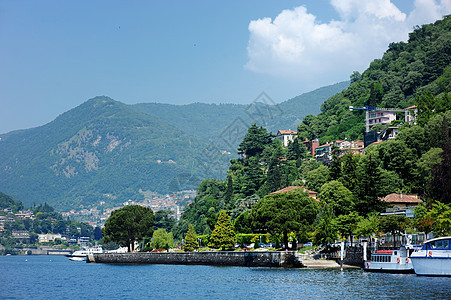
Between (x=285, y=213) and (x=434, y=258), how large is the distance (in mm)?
25804

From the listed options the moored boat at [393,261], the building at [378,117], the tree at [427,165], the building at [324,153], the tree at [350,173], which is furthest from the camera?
the building at [324,153]

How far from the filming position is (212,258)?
88250 mm

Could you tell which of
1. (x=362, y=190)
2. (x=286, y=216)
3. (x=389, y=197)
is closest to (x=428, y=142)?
(x=389, y=197)

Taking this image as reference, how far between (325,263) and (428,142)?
116ft

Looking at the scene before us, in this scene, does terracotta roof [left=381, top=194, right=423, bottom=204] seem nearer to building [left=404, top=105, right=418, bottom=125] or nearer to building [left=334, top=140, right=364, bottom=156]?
building [left=404, top=105, right=418, bottom=125]

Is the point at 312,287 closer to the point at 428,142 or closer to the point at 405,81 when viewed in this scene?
the point at 428,142

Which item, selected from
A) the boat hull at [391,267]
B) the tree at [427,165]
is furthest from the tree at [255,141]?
the boat hull at [391,267]

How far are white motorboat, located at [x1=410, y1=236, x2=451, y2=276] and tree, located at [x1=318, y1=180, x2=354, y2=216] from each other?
22.8 m

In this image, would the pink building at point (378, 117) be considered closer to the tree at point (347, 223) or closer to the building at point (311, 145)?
the building at point (311, 145)

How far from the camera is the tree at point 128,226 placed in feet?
381

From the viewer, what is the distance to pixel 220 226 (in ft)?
309

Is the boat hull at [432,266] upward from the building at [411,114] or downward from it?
downward

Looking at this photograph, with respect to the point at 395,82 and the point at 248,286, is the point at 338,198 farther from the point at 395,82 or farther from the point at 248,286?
the point at 395,82

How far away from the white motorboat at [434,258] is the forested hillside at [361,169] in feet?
24.2
